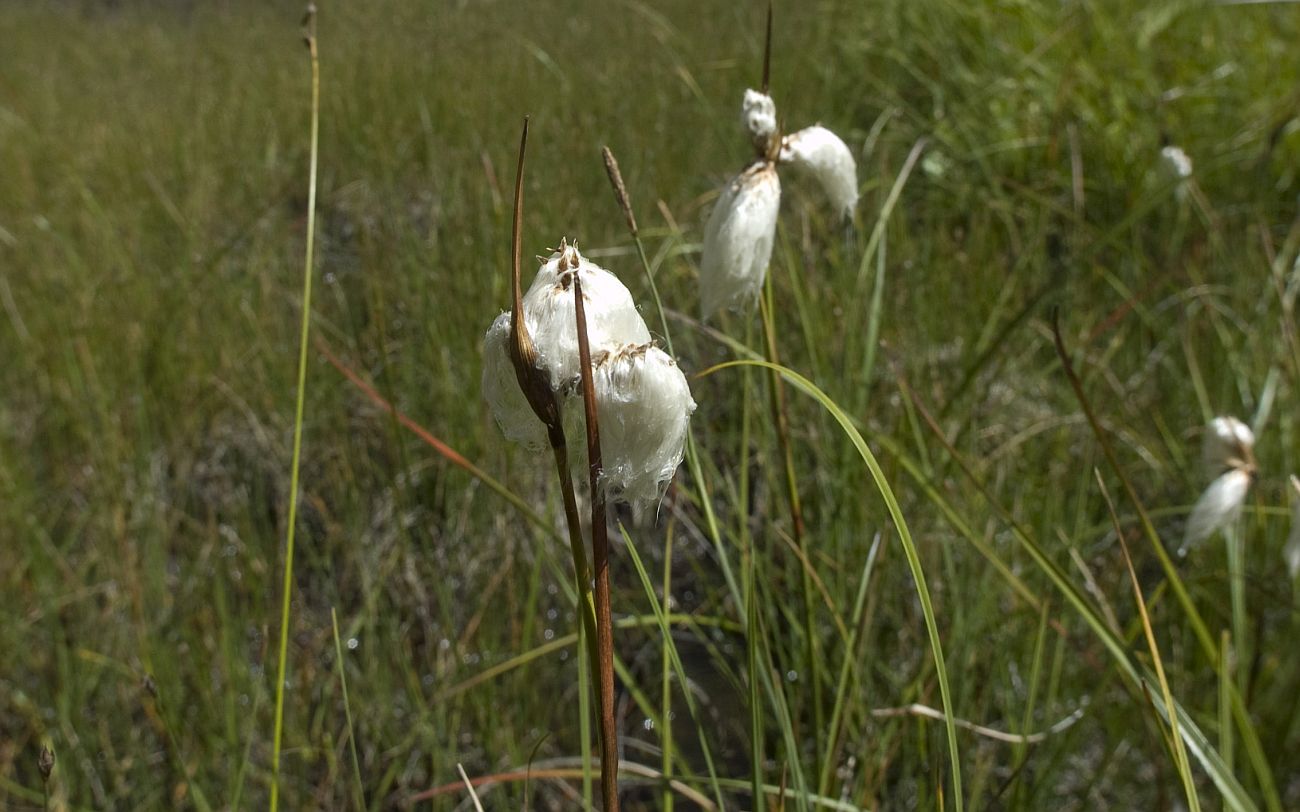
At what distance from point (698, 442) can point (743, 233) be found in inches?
43.1

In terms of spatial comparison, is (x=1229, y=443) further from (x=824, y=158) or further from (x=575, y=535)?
(x=575, y=535)

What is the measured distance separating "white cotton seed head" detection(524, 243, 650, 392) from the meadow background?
0.35m

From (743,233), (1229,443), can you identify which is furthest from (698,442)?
(743,233)

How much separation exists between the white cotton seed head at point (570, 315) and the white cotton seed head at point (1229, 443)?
94 cm

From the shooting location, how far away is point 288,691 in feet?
5.44

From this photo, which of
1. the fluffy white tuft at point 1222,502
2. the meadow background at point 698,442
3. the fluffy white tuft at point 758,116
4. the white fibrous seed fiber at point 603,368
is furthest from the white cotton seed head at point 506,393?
the fluffy white tuft at point 1222,502

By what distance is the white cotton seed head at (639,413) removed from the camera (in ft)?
1.76

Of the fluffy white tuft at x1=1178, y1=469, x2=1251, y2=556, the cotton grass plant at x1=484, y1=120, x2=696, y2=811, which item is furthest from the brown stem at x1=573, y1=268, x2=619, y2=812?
the fluffy white tuft at x1=1178, y1=469, x2=1251, y2=556

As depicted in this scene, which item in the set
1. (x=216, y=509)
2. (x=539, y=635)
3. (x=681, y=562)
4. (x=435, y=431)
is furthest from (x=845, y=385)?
(x=216, y=509)

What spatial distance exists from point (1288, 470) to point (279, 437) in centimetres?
196

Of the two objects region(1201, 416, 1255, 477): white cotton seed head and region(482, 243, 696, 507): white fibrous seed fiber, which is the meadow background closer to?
region(1201, 416, 1255, 477): white cotton seed head

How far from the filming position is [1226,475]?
3.95 ft

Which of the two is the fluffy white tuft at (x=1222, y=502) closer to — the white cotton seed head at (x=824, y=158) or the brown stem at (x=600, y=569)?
the white cotton seed head at (x=824, y=158)

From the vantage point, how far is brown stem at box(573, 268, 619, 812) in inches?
19.5
